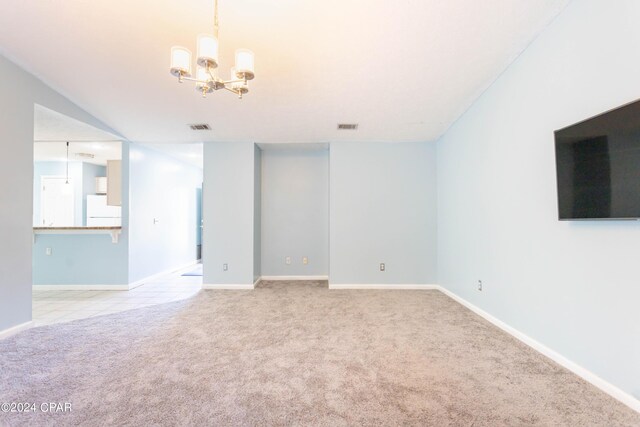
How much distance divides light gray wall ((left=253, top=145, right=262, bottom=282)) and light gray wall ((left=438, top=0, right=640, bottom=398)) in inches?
133

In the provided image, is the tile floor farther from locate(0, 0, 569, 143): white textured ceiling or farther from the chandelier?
the chandelier

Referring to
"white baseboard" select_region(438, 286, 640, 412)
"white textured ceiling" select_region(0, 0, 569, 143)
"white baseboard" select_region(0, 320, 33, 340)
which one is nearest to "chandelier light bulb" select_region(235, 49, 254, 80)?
"white textured ceiling" select_region(0, 0, 569, 143)

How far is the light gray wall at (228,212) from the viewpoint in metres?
4.84

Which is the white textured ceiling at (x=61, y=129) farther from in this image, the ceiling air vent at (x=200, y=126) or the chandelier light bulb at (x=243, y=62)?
the chandelier light bulb at (x=243, y=62)

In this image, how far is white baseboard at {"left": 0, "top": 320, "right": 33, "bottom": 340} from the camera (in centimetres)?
277

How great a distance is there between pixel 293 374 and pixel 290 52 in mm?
2830

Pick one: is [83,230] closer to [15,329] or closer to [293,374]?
[15,329]

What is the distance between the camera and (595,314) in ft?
6.19

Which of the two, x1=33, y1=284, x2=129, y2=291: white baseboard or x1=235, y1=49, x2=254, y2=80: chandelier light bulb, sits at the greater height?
x1=235, y1=49, x2=254, y2=80: chandelier light bulb

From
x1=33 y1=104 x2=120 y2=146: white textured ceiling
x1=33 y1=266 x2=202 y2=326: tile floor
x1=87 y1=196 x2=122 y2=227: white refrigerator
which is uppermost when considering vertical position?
x1=33 y1=104 x2=120 y2=146: white textured ceiling

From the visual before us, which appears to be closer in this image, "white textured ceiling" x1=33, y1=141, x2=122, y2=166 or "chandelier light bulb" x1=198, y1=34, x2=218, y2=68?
"chandelier light bulb" x1=198, y1=34, x2=218, y2=68

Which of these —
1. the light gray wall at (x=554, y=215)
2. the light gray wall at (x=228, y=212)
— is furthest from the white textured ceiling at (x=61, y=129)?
the light gray wall at (x=554, y=215)

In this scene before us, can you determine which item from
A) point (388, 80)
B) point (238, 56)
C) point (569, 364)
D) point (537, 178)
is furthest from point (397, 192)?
point (238, 56)

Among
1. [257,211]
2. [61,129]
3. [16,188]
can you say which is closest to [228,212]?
[257,211]
